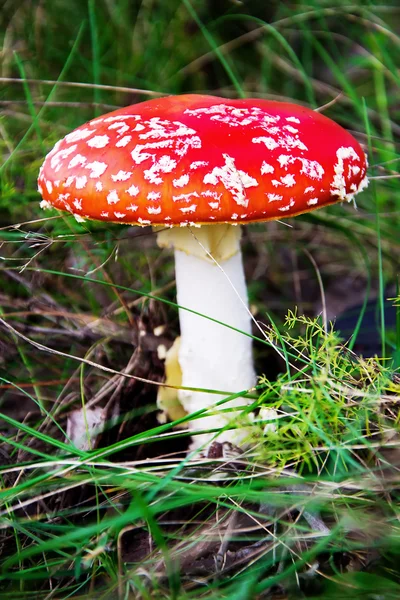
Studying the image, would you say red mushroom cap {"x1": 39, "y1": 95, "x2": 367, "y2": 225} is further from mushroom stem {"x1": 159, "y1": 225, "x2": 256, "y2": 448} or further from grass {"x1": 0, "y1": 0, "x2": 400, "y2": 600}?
mushroom stem {"x1": 159, "y1": 225, "x2": 256, "y2": 448}

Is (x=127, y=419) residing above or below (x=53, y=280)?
below

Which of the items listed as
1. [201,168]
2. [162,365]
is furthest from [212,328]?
[201,168]

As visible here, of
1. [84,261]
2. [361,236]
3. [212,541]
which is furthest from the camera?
[361,236]

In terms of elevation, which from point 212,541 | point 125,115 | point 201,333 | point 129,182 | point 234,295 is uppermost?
point 125,115

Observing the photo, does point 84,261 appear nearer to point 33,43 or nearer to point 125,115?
point 125,115

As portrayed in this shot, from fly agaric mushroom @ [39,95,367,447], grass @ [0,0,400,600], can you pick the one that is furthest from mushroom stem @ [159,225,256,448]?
fly agaric mushroom @ [39,95,367,447]

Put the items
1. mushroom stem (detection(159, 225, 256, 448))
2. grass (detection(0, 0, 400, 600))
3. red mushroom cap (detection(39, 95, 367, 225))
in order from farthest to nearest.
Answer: mushroom stem (detection(159, 225, 256, 448)) < red mushroom cap (detection(39, 95, 367, 225)) < grass (detection(0, 0, 400, 600))

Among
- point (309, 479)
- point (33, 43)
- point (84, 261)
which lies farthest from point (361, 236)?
point (33, 43)
